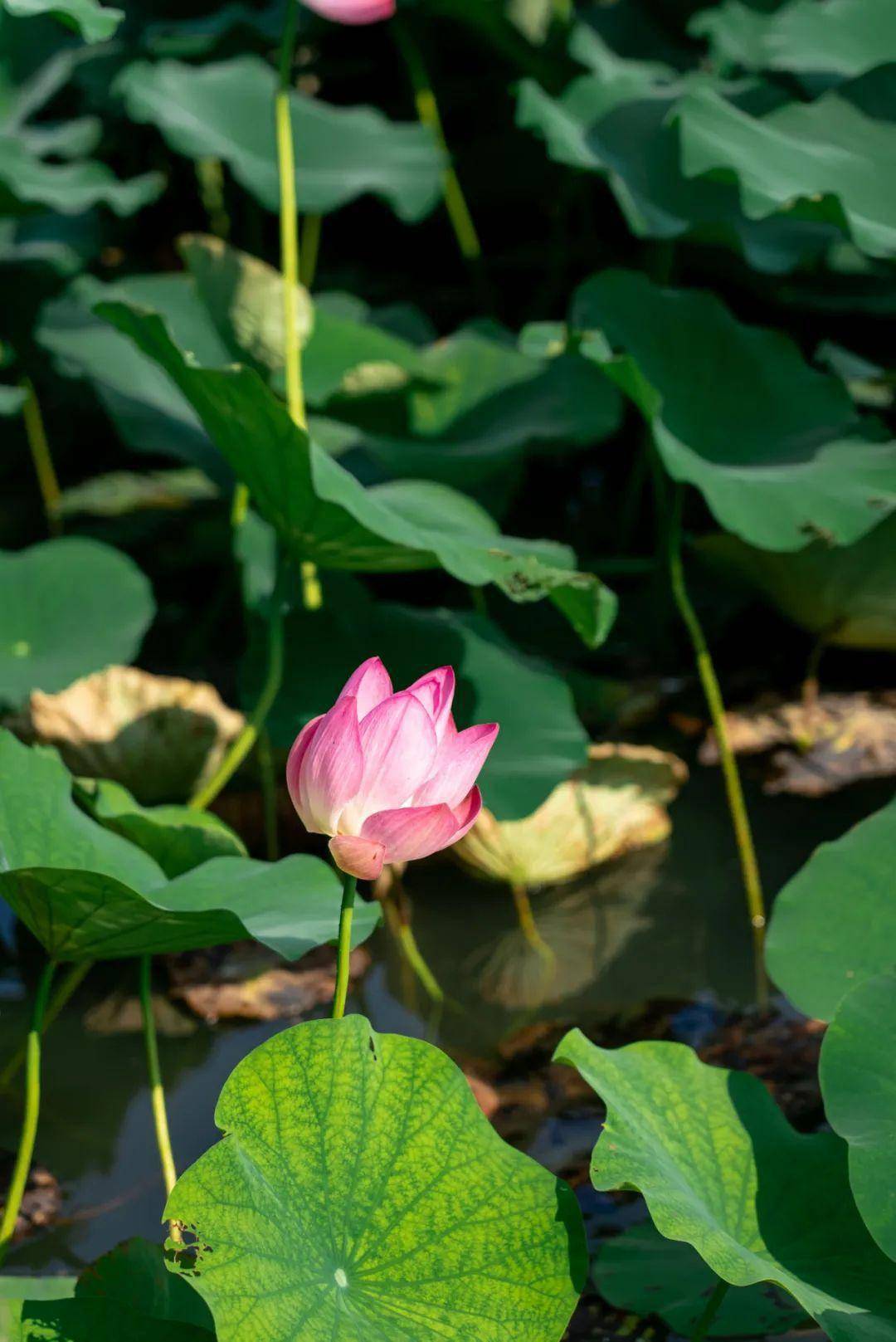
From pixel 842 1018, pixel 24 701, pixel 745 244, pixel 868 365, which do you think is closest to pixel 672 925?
pixel 842 1018

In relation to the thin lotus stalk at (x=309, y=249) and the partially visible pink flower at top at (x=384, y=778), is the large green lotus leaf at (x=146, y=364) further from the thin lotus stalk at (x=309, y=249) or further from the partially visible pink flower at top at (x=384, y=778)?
the partially visible pink flower at top at (x=384, y=778)

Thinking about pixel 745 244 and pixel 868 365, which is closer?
pixel 745 244

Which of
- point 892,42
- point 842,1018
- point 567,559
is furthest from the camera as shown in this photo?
point 892,42

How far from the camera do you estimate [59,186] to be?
1958 millimetres

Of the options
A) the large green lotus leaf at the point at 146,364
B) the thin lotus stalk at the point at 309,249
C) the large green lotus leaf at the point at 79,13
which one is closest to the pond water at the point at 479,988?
the large green lotus leaf at the point at 146,364

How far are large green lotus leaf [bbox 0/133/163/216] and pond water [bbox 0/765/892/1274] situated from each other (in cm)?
111

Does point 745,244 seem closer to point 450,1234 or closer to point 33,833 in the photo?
point 33,833

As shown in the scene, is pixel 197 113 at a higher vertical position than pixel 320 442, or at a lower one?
higher

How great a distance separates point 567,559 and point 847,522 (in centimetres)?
30

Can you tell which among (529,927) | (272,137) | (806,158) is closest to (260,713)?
(529,927)

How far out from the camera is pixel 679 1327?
0.89 m

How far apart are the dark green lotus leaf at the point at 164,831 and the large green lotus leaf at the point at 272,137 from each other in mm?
1013

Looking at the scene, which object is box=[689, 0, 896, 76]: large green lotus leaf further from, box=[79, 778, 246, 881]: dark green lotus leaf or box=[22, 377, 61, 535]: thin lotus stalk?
box=[79, 778, 246, 881]: dark green lotus leaf

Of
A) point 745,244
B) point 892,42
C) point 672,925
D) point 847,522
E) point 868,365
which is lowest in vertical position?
point 672,925
